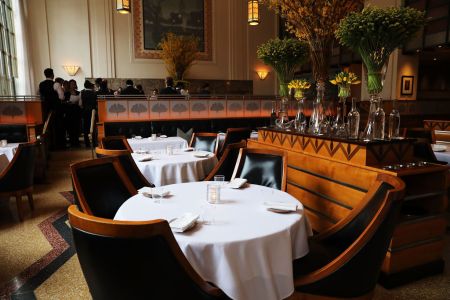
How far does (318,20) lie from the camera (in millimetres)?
2877

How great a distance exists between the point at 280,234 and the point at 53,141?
8182mm

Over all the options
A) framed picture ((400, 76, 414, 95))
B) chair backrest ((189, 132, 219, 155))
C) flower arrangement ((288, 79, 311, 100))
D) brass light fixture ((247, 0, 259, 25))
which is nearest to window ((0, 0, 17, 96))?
chair backrest ((189, 132, 219, 155))

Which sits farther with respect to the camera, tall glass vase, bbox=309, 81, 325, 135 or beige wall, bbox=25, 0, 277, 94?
beige wall, bbox=25, 0, 277, 94

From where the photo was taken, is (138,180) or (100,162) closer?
(100,162)

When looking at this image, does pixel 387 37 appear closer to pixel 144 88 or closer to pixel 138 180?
pixel 138 180

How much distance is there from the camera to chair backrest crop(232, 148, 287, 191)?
263 centimetres

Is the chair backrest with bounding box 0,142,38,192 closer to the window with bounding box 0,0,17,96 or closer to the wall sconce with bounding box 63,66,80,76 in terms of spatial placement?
the window with bounding box 0,0,17,96

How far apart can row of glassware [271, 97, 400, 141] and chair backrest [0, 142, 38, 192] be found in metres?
2.74

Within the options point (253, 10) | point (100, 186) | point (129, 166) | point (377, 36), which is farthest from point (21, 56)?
point (377, 36)

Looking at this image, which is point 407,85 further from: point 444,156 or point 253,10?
point 444,156

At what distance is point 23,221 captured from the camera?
12.1 ft

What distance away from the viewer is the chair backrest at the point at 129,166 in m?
3.05

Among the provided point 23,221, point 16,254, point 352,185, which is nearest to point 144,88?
point 23,221

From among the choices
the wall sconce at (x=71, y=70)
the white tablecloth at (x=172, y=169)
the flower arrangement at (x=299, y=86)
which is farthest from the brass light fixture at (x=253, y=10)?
the wall sconce at (x=71, y=70)
